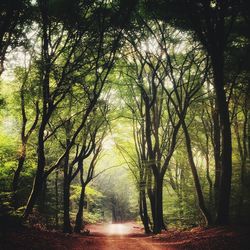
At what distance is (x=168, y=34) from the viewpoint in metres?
14.9

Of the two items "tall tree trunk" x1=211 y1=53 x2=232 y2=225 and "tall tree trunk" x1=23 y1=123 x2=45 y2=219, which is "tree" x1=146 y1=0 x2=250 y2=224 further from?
"tall tree trunk" x1=23 y1=123 x2=45 y2=219

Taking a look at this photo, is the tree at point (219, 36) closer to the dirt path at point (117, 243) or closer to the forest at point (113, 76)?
the forest at point (113, 76)

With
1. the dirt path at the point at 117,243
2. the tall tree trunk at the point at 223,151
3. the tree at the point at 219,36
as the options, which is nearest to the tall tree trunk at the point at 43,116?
Answer: the dirt path at the point at 117,243

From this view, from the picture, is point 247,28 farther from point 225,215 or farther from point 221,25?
point 225,215

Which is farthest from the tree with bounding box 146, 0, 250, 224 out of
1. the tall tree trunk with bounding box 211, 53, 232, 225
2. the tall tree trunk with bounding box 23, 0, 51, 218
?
the tall tree trunk with bounding box 23, 0, 51, 218

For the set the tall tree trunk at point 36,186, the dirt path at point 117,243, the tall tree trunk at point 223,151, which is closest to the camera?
the tall tree trunk at point 36,186

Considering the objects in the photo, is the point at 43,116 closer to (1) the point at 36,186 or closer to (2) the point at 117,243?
(1) the point at 36,186

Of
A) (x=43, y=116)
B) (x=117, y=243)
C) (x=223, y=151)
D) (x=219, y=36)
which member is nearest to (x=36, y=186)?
(x=43, y=116)

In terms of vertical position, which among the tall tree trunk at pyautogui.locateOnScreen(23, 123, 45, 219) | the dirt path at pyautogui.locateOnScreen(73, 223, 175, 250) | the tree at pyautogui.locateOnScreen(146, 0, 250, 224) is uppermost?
the tree at pyautogui.locateOnScreen(146, 0, 250, 224)

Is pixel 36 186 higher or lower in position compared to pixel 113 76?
lower

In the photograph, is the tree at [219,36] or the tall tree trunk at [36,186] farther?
the tree at [219,36]

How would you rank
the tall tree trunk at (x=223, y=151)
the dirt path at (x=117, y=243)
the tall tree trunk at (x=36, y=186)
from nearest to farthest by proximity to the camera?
the tall tree trunk at (x=36, y=186)
the dirt path at (x=117, y=243)
the tall tree trunk at (x=223, y=151)

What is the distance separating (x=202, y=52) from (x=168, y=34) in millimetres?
2565

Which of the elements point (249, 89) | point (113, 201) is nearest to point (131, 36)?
point (249, 89)
